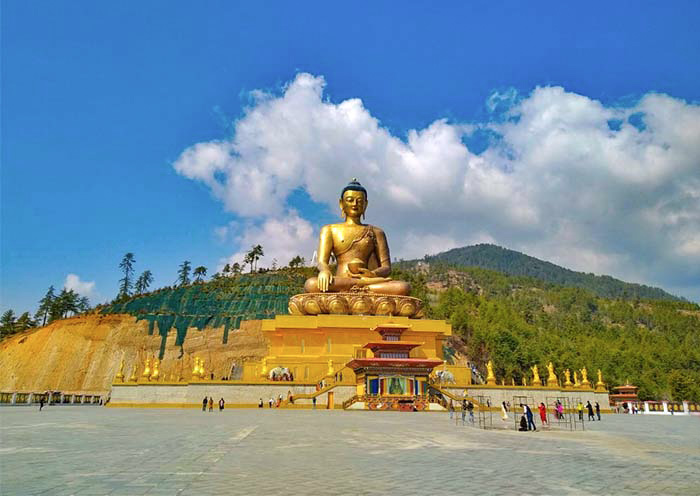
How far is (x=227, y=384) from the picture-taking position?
26719 millimetres

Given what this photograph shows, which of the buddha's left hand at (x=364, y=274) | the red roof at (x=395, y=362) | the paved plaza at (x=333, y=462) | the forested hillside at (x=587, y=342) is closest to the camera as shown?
the paved plaza at (x=333, y=462)

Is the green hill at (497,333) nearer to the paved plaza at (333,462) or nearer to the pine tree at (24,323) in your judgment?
the pine tree at (24,323)

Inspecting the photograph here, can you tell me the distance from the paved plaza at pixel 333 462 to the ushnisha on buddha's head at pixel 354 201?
24.5 meters

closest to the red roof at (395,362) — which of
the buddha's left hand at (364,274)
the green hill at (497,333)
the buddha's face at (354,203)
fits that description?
the buddha's left hand at (364,274)

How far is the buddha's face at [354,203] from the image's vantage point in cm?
3725

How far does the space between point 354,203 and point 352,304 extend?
23.4 feet

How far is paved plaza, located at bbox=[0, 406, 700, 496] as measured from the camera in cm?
665

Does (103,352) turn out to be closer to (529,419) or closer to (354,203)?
(354,203)

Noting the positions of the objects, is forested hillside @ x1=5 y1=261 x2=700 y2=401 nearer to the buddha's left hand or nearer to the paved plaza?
the buddha's left hand

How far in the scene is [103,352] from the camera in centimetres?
6241

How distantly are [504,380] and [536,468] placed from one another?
4738 cm

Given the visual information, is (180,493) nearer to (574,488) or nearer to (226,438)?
(574,488)

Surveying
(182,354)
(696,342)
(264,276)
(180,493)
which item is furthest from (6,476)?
(696,342)

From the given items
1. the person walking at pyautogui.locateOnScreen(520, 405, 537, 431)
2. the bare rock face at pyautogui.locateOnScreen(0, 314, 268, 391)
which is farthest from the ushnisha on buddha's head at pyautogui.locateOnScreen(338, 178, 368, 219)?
the bare rock face at pyautogui.locateOnScreen(0, 314, 268, 391)
